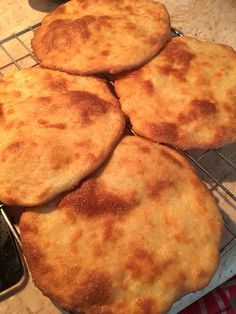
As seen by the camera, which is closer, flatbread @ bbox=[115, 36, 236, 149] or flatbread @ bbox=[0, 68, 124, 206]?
flatbread @ bbox=[0, 68, 124, 206]

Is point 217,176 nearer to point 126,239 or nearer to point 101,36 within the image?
point 126,239

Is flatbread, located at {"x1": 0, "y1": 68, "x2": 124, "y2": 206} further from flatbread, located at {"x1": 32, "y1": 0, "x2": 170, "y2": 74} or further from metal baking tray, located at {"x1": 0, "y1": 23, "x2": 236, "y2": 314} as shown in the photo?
metal baking tray, located at {"x1": 0, "y1": 23, "x2": 236, "y2": 314}

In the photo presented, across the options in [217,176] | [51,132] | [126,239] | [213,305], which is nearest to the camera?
[126,239]

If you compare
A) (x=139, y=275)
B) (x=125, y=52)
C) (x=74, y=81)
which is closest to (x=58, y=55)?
(x=74, y=81)

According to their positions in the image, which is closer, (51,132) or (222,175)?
(51,132)

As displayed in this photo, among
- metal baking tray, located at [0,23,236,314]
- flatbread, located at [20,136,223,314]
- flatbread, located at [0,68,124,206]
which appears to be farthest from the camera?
metal baking tray, located at [0,23,236,314]

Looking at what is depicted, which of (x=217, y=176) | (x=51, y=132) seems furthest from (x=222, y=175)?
(x=51, y=132)

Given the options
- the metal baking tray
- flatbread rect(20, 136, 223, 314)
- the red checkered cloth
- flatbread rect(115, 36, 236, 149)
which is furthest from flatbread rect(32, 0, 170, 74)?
the red checkered cloth

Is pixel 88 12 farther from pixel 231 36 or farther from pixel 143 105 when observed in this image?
pixel 231 36
